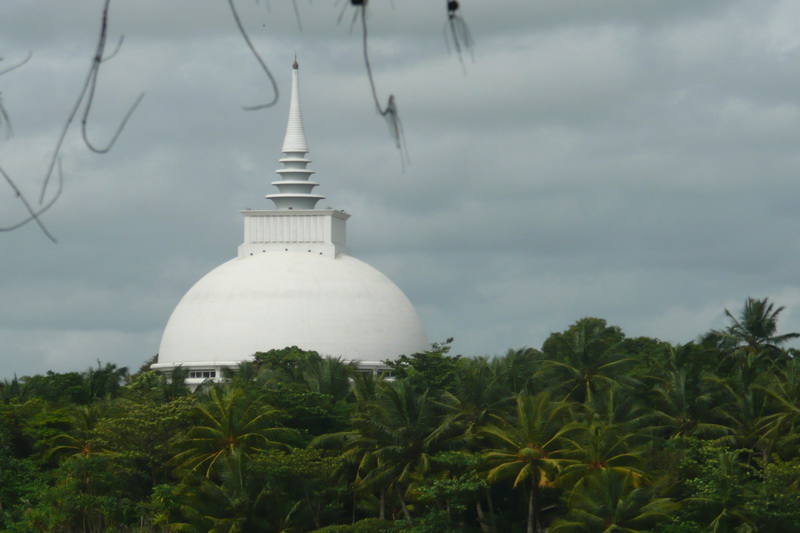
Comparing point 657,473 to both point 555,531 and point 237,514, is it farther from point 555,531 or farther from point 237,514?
point 237,514

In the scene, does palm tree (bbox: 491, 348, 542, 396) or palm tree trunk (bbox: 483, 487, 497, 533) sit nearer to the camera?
palm tree trunk (bbox: 483, 487, 497, 533)

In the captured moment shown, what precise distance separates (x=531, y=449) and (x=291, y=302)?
2147 inches

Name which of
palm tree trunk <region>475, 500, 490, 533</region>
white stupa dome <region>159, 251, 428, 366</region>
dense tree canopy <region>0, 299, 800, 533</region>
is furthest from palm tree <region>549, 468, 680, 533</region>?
white stupa dome <region>159, 251, 428, 366</region>

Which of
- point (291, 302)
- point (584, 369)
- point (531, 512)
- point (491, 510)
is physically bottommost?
point (531, 512)

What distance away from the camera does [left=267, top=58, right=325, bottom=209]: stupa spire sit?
105188 millimetres

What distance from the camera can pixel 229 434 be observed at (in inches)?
1988

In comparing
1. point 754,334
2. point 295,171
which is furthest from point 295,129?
point 754,334

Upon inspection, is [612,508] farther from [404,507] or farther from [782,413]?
[782,413]

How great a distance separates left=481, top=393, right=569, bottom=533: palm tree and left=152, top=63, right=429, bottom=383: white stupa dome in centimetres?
4890

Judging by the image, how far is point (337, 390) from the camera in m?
59.7

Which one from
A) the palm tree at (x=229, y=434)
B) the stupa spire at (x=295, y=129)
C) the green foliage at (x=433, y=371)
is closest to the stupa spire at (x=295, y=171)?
the stupa spire at (x=295, y=129)

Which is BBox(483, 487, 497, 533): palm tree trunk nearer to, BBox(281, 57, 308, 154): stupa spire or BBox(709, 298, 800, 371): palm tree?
BBox(709, 298, 800, 371): palm tree

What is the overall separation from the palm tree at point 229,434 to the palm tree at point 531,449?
7.49 metres

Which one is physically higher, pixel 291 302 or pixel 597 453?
pixel 291 302
